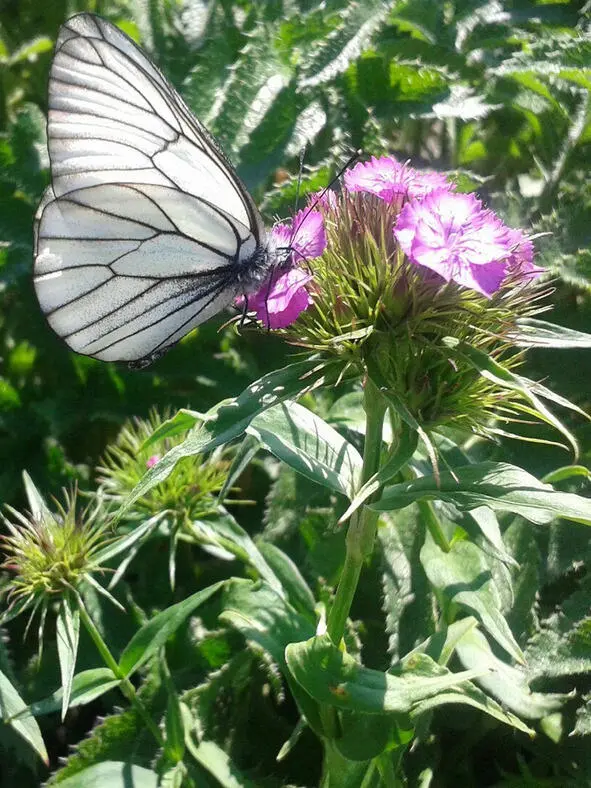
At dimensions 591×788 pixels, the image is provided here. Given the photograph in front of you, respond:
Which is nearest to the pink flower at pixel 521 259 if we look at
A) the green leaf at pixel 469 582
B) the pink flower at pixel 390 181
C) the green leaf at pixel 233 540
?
the pink flower at pixel 390 181

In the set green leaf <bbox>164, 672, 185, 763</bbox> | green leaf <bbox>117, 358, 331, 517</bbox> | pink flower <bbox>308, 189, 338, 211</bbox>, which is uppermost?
pink flower <bbox>308, 189, 338, 211</bbox>

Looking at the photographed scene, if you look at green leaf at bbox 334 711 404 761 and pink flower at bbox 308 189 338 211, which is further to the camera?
pink flower at bbox 308 189 338 211

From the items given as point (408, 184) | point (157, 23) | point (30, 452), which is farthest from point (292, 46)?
point (30, 452)

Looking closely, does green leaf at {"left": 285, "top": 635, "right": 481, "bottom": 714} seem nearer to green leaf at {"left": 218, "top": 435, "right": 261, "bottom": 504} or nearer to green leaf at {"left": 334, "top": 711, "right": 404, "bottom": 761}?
green leaf at {"left": 334, "top": 711, "right": 404, "bottom": 761}

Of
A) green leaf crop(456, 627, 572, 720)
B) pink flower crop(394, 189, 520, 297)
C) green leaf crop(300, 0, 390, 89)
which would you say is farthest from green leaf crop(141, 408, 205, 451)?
green leaf crop(300, 0, 390, 89)

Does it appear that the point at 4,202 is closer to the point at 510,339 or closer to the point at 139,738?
the point at 139,738

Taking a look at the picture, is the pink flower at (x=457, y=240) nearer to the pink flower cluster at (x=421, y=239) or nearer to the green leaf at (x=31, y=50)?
the pink flower cluster at (x=421, y=239)
